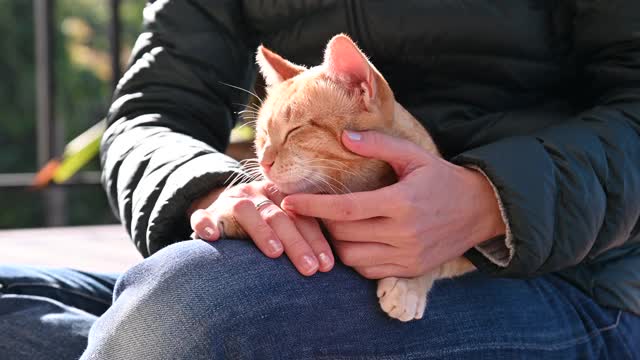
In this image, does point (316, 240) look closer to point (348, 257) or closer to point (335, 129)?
point (348, 257)

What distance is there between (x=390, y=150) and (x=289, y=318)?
24 cm

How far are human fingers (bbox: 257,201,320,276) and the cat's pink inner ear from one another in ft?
0.67

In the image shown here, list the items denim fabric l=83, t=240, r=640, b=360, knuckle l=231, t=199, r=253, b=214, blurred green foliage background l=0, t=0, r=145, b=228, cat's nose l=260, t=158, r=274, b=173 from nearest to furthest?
1. denim fabric l=83, t=240, r=640, b=360
2. knuckle l=231, t=199, r=253, b=214
3. cat's nose l=260, t=158, r=274, b=173
4. blurred green foliage background l=0, t=0, r=145, b=228

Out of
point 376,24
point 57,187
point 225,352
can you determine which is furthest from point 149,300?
point 57,187

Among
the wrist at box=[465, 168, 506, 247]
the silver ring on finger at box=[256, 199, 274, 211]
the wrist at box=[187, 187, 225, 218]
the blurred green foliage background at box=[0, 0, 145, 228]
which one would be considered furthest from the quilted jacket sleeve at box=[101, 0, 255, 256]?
the blurred green foliage background at box=[0, 0, 145, 228]

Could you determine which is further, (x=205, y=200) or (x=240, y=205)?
(x=205, y=200)

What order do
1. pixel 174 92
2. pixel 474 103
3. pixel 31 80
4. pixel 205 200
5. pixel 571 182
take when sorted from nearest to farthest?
pixel 571 182 < pixel 205 200 < pixel 474 103 < pixel 174 92 < pixel 31 80

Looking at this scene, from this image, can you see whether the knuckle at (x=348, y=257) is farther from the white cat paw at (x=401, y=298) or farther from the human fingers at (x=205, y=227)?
the human fingers at (x=205, y=227)

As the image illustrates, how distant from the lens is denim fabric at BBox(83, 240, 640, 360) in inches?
34.5

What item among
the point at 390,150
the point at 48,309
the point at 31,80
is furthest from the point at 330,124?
the point at 31,80

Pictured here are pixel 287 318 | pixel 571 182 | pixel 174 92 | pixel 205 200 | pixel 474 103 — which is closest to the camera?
pixel 287 318

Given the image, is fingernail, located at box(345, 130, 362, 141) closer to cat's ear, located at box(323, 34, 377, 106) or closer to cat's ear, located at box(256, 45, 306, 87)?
cat's ear, located at box(323, 34, 377, 106)

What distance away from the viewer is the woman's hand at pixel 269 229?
945 mm

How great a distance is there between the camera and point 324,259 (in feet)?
3.12
